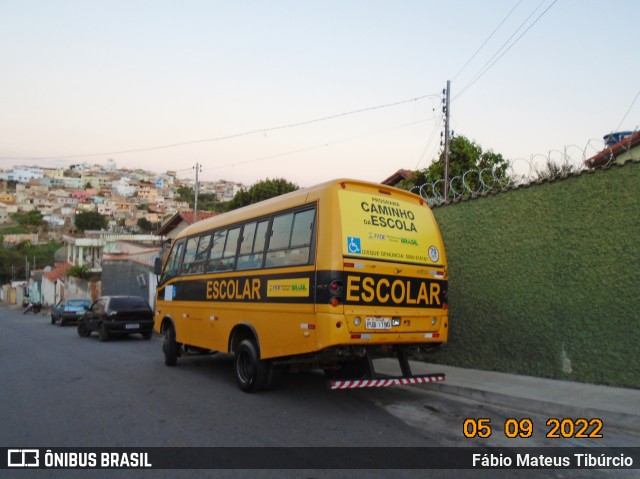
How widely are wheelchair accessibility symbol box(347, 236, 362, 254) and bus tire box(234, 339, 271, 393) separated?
2277 mm

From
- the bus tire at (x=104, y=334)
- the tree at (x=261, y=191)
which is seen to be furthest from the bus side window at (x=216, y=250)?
the tree at (x=261, y=191)

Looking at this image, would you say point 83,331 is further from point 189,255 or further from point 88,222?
point 88,222

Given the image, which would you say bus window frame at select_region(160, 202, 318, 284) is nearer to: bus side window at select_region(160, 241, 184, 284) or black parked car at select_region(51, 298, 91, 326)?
bus side window at select_region(160, 241, 184, 284)

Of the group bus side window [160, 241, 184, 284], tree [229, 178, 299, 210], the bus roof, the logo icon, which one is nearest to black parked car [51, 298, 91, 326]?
tree [229, 178, 299, 210]

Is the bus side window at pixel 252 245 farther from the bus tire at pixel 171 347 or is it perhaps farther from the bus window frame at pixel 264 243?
the bus tire at pixel 171 347

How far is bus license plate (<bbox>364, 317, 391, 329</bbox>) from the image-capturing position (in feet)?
21.5

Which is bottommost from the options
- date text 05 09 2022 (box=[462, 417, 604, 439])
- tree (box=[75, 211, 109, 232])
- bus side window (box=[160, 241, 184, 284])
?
date text 05 09 2022 (box=[462, 417, 604, 439])

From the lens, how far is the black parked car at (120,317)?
1756 centimetres

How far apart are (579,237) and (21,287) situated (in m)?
80.1

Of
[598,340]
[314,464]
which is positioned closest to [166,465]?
[314,464]

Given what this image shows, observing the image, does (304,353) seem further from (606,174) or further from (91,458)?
(606,174)

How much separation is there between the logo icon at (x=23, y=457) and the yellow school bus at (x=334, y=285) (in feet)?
9.86

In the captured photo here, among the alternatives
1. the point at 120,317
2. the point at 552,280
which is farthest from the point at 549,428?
the point at 120,317

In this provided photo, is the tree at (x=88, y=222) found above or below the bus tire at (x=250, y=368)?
above
